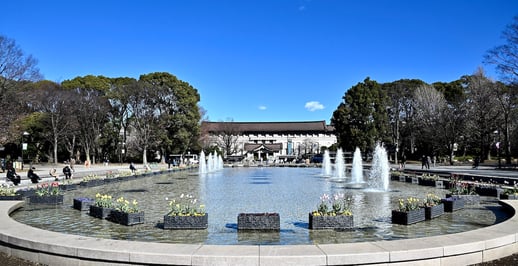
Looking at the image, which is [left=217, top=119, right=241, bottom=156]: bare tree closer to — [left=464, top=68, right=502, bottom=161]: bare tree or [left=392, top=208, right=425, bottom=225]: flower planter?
[left=464, top=68, right=502, bottom=161]: bare tree

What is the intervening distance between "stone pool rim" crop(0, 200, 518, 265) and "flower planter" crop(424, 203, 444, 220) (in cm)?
351

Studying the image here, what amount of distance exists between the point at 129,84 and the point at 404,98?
44.1 metres

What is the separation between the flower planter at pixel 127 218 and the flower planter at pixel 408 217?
6641mm

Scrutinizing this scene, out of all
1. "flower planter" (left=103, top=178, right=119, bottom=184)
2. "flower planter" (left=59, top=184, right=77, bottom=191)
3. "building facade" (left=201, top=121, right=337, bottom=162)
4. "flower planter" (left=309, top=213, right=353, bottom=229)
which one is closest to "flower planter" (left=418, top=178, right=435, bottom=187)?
"flower planter" (left=309, top=213, right=353, bottom=229)

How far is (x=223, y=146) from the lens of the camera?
3661 inches

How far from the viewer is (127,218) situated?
1045cm

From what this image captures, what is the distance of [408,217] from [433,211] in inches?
56.8

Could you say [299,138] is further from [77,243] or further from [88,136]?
[77,243]

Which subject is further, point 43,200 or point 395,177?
point 395,177

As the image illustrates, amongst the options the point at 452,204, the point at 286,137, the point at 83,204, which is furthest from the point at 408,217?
the point at 286,137

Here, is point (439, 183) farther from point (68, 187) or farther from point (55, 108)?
point (55, 108)

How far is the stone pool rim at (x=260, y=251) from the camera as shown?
242 inches

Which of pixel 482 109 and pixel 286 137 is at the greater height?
pixel 482 109

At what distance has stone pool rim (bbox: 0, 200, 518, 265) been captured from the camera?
20.2 ft
